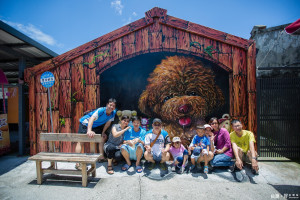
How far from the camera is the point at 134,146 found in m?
3.74

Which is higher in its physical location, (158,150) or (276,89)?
(276,89)

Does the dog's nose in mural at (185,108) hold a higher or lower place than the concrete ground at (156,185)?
higher

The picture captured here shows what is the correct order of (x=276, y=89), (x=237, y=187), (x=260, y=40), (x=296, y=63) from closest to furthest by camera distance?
1. (x=237, y=187)
2. (x=276, y=89)
3. (x=296, y=63)
4. (x=260, y=40)

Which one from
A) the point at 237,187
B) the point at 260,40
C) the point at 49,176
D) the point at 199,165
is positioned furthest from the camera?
the point at 260,40

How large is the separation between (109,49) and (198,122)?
340cm

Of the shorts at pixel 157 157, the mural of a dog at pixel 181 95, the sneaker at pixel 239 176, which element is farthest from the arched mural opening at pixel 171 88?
the sneaker at pixel 239 176

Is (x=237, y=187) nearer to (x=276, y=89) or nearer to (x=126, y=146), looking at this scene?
(x=126, y=146)

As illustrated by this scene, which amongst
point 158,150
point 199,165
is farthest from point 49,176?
point 199,165

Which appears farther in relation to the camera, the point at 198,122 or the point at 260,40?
the point at 260,40

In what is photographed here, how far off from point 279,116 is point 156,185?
395cm

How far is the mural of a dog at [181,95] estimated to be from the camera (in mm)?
4387

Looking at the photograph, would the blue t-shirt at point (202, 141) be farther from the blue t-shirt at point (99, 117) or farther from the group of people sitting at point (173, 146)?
the blue t-shirt at point (99, 117)

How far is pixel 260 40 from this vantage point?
7.69 metres

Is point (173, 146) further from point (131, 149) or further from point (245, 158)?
point (245, 158)
